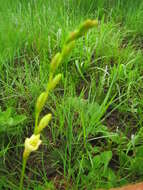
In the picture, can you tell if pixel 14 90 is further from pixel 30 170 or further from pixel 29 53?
pixel 30 170

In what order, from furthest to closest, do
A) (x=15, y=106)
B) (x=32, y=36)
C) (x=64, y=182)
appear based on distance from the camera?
(x=32, y=36)
(x=15, y=106)
(x=64, y=182)

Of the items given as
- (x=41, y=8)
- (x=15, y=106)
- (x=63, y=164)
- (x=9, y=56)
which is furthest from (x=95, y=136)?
(x=41, y=8)

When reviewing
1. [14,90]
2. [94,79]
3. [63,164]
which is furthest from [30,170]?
[94,79]

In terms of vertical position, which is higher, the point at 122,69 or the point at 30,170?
the point at 122,69

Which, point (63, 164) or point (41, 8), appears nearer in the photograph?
point (63, 164)

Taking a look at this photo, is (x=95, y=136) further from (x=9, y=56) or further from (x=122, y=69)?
(x=9, y=56)

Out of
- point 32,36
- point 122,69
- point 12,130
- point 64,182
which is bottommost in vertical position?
point 64,182

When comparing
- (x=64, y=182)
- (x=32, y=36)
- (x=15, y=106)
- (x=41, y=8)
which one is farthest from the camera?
(x=41, y=8)
